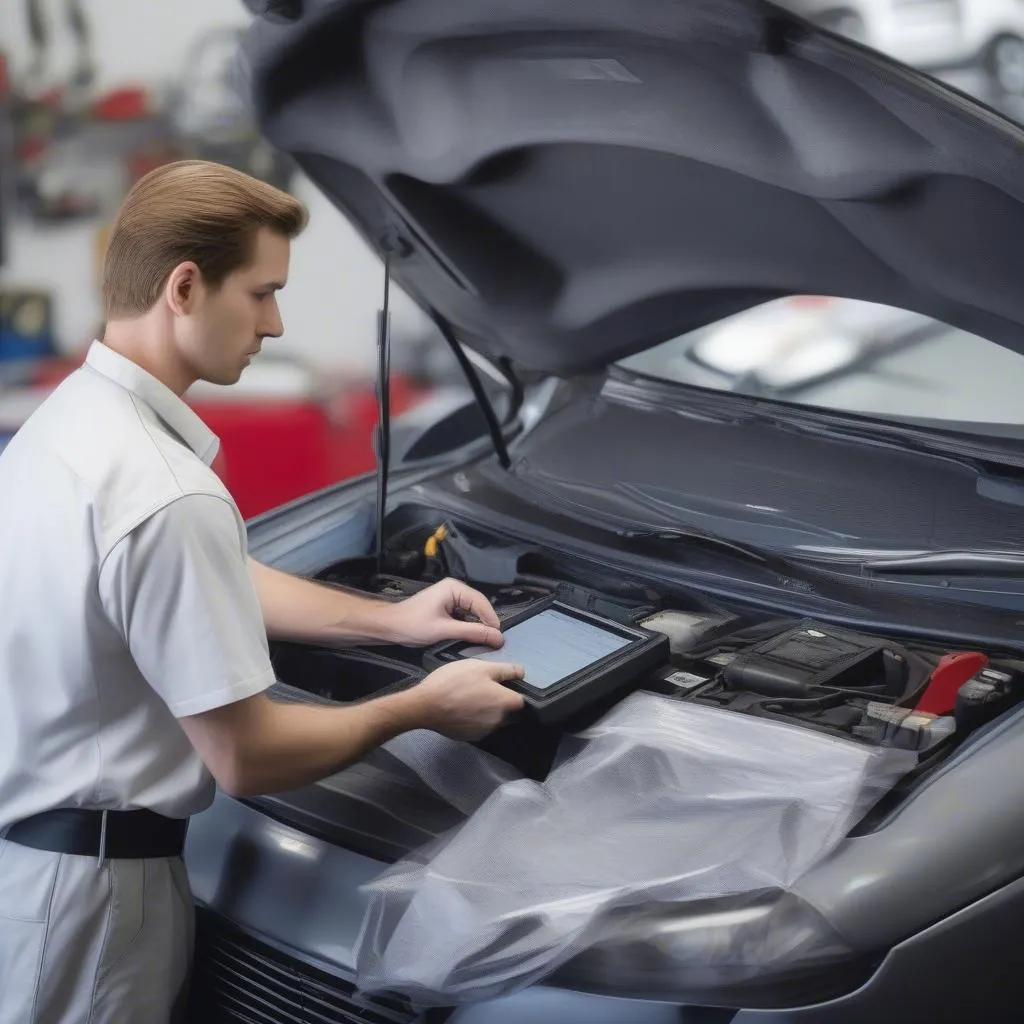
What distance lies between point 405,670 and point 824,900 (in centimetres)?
54

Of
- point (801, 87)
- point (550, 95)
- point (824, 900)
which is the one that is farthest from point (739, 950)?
point (550, 95)

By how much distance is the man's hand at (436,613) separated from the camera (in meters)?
Answer: 1.40

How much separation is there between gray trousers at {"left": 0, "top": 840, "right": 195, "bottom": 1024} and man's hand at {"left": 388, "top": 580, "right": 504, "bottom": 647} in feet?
1.24

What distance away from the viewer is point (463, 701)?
A: 46.0 inches

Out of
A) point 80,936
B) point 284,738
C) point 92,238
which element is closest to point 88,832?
point 80,936

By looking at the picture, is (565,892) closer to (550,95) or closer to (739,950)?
(739,950)

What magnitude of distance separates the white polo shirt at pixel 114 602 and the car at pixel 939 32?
636 mm

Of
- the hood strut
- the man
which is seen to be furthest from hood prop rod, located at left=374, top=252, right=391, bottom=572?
the man

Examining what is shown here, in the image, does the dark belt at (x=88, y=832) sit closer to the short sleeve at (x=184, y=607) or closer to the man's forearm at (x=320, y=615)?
the short sleeve at (x=184, y=607)

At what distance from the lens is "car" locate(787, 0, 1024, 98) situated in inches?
39.0

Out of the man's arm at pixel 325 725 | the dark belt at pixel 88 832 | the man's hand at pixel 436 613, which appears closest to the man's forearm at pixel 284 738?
the man's arm at pixel 325 725

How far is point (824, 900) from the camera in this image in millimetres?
979

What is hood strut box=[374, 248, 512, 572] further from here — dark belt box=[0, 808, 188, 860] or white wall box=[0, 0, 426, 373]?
white wall box=[0, 0, 426, 373]

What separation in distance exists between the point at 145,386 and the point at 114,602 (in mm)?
200
